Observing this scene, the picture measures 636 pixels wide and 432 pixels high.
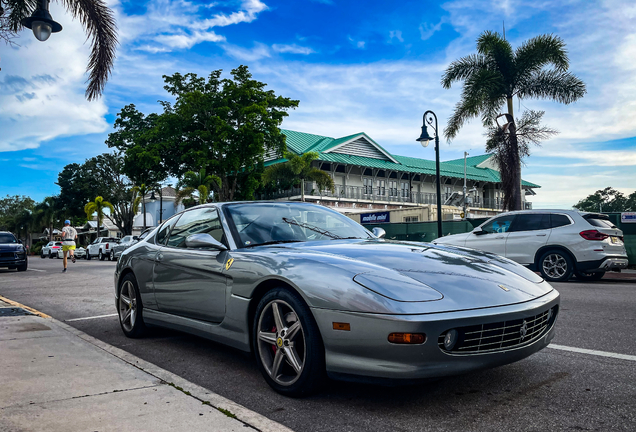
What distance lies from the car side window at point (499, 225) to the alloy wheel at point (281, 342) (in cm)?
934

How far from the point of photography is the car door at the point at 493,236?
11914mm

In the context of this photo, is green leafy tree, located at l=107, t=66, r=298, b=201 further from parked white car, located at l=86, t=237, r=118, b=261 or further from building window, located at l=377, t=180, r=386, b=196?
building window, located at l=377, t=180, r=386, b=196

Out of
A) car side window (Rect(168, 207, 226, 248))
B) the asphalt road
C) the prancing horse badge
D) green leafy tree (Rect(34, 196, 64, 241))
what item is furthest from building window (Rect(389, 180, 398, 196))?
the prancing horse badge

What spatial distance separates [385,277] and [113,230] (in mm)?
74854

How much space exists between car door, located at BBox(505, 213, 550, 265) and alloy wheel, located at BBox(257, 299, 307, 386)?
30.2 feet

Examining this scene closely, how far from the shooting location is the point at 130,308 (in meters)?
5.53

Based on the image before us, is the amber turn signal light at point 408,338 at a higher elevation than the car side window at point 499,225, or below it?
below

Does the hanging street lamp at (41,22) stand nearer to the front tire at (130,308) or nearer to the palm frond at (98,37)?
the palm frond at (98,37)

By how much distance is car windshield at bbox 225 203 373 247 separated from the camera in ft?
14.1

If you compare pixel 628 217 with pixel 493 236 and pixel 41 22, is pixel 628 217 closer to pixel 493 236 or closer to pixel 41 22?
pixel 493 236

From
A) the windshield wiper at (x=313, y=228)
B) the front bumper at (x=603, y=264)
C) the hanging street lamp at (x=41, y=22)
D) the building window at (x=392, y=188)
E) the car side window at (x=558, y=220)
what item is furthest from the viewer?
the building window at (x=392, y=188)

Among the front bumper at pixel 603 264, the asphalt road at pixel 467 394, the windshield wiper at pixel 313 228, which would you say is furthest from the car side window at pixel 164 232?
the front bumper at pixel 603 264

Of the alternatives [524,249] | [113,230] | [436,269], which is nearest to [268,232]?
[436,269]

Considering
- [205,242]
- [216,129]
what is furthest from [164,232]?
[216,129]
